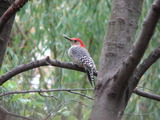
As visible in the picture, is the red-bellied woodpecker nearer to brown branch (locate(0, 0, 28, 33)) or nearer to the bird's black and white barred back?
the bird's black and white barred back

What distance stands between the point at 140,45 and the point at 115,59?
41 centimetres

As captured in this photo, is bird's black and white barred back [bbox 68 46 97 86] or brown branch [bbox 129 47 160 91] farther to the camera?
bird's black and white barred back [bbox 68 46 97 86]

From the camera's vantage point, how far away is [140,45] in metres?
1.16

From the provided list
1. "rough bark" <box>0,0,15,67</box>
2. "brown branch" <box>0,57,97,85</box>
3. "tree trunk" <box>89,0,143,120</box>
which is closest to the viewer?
"tree trunk" <box>89,0,143,120</box>

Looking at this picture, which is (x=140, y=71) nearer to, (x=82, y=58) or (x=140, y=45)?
(x=140, y=45)

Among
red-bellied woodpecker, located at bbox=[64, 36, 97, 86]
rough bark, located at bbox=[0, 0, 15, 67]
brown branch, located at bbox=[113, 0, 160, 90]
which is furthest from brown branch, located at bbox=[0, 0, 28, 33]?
red-bellied woodpecker, located at bbox=[64, 36, 97, 86]

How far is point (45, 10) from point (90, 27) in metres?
0.69

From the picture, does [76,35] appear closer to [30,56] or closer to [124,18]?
[30,56]

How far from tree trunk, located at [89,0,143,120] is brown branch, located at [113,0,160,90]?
0.06m

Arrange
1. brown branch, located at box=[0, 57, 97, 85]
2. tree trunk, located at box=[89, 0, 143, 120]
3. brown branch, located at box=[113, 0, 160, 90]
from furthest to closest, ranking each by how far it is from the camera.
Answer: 1. brown branch, located at box=[0, 57, 97, 85]
2. tree trunk, located at box=[89, 0, 143, 120]
3. brown branch, located at box=[113, 0, 160, 90]

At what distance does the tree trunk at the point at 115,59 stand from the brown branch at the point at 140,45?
0.06 metres

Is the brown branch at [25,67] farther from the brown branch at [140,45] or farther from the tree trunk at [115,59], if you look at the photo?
the brown branch at [140,45]

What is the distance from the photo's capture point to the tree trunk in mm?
1403

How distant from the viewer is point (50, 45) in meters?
3.88
